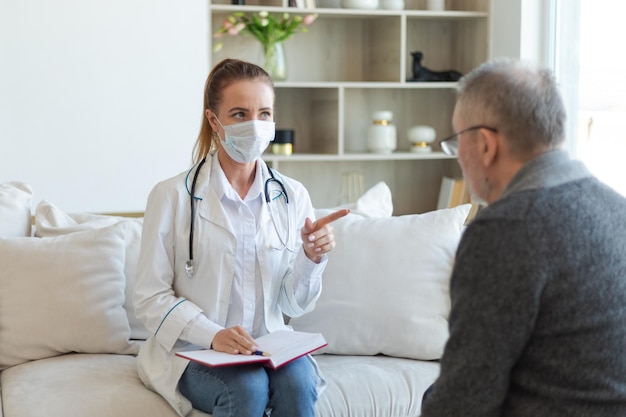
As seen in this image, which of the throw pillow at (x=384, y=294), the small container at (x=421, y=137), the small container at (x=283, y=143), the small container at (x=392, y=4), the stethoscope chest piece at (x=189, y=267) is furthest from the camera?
the small container at (x=421, y=137)

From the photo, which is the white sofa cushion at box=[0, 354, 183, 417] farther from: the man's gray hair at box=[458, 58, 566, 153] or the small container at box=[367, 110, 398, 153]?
the small container at box=[367, 110, 398, 153]

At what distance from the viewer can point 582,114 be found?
11.8 ft

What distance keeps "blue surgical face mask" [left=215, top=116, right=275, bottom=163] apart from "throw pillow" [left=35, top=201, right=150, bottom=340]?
0.47m

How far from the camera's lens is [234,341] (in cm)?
197

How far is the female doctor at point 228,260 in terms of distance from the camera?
78.4 inches

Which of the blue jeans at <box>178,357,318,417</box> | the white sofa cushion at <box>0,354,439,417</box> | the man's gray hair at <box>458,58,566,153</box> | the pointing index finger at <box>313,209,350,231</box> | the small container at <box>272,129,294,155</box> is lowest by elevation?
the white sofa cushion at <box>0,354,439,417</box>

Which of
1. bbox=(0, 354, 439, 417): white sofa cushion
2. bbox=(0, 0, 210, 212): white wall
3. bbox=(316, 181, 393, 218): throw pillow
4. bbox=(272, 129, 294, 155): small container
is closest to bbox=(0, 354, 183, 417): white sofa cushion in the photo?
bbox=(0, 354, 439, 417): white sofa cushion

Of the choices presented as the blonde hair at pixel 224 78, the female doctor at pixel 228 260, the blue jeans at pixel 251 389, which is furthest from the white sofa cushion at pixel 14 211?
the blue jeans at pixel 251 389

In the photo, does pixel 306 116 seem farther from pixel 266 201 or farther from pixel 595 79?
pixel 266 201

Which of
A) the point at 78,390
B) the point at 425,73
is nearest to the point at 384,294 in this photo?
the point at 78,390

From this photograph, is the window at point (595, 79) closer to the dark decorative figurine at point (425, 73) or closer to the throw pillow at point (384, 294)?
the dark decorative figurine at point (425, 73)

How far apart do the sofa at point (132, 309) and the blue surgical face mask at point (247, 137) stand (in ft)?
1.37

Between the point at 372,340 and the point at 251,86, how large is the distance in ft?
2.51

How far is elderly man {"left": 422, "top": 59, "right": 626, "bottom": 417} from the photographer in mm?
1180
